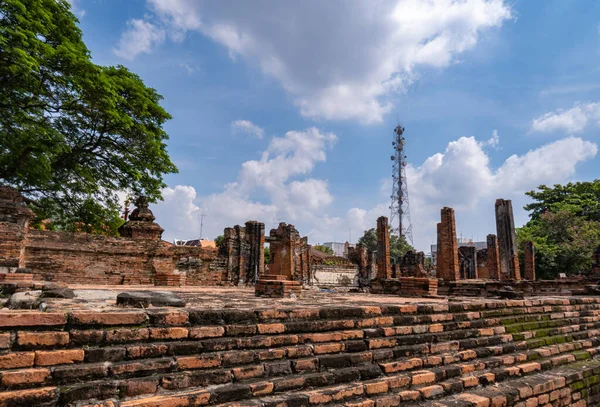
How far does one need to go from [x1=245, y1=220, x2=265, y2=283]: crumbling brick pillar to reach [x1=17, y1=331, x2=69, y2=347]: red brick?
11692 millimetres

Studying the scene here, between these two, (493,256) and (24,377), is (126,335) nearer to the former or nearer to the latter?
(24,377)

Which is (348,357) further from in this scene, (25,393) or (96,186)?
(96,186)

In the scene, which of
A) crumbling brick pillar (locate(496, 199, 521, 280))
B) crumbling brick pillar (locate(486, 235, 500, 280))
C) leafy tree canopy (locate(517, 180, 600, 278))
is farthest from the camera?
leafy tree canopy (locate(517, 180, 600, 278))

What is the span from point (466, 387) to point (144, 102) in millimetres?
12207

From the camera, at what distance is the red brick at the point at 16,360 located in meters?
1.91

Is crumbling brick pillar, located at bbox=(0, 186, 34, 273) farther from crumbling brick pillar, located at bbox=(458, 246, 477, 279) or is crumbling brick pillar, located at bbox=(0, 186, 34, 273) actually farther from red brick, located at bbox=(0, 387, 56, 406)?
crumbling brick pillar, located at bbox=(458, 246, 477, 279)

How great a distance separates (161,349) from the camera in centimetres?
240

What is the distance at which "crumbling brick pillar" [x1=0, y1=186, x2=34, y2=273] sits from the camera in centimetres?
851

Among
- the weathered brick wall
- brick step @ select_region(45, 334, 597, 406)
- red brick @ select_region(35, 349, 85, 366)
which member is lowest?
brick step @ select_region(45, 334, 597, 406)

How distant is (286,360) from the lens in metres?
2.78

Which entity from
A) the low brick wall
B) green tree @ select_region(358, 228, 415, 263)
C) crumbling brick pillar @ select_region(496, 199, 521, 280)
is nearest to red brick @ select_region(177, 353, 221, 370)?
crumbling brick pillar @ select_region(496, 199, 521, 280)

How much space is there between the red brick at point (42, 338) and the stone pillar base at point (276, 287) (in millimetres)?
4387

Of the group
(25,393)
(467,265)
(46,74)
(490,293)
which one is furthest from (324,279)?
(25,393)

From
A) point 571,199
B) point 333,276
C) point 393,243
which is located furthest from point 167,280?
point 393,243
